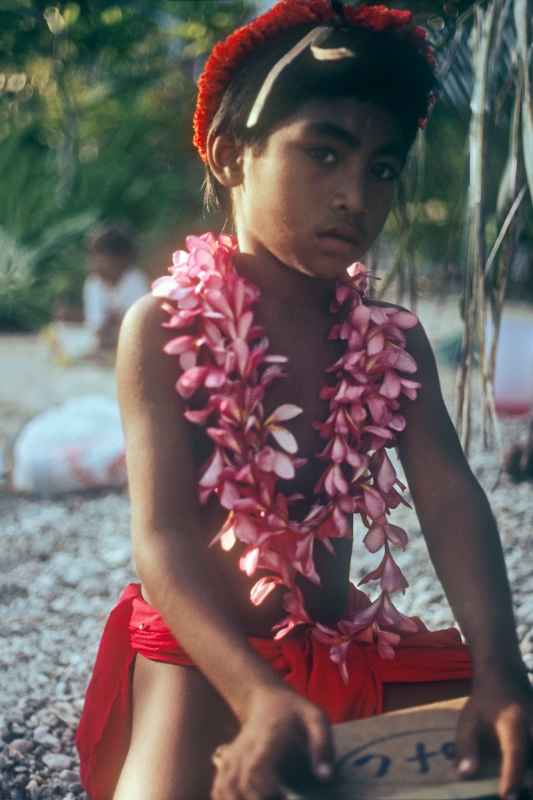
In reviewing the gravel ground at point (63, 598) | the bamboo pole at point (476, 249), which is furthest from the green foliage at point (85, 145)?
the bamboo pole at point (476, 249)

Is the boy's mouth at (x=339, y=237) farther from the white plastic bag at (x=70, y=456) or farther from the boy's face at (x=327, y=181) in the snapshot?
the white plastic bag at (x=70, y=456)

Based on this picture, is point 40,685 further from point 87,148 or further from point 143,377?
point 87,148

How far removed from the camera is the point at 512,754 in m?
1.40

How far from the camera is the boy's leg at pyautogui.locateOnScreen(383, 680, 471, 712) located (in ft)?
5.72

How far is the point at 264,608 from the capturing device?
73.0 inches

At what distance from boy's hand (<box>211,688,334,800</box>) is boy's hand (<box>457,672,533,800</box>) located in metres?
0.18

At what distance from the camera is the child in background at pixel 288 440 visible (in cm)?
170

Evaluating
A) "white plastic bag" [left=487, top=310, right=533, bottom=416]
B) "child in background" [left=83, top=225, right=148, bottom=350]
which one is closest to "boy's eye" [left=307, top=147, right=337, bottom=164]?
"white plastic bag" [left=487, top=310, right=533, bottom=416]

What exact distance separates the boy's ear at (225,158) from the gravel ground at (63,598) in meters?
1.26

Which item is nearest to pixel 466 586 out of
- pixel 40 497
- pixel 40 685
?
pixel 40 685

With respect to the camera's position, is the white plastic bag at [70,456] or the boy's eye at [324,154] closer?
the boy's eye at [324,154]

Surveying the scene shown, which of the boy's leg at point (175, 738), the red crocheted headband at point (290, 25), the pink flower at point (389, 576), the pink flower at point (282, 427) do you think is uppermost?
the red crocheted headband at point (290, 25)

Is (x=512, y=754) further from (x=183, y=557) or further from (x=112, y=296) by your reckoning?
(x=112, y=296)

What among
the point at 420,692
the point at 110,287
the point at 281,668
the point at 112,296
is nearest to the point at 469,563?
the point at 420,692
